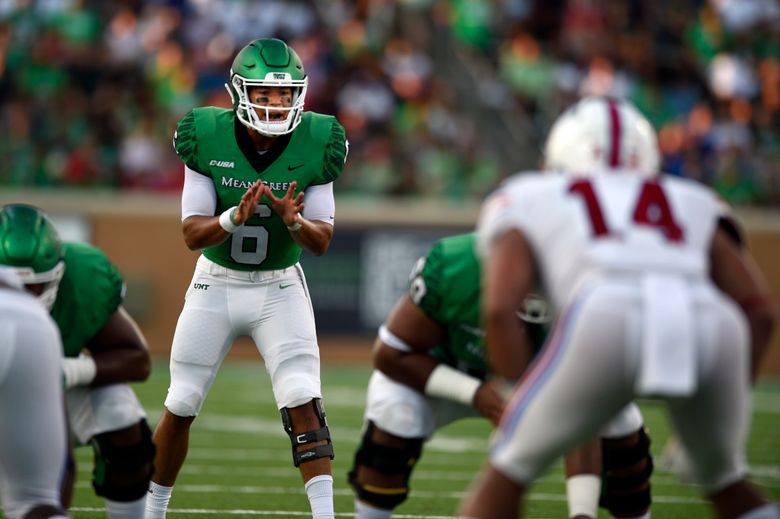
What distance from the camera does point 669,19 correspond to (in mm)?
15859

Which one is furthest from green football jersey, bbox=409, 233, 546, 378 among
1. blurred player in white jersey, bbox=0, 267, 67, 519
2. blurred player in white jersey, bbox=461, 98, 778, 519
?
blurred player in white jersey, bbox=0, 267, 67, 519

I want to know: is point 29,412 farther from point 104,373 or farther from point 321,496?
point 321,496

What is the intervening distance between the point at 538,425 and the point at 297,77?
2269 mm

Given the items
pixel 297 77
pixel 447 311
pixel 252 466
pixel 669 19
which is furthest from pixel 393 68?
pixel 447 311

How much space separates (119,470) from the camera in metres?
4.26

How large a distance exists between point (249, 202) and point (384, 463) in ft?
3.35

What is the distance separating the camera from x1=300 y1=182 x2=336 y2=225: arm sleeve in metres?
5.14

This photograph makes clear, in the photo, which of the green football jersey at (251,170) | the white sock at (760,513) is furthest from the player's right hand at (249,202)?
the white sock at (760,513)

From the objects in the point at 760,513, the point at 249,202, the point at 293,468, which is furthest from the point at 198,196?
the point at 293,468

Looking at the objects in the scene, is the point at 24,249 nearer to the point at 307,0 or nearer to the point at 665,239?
the point at 665,239

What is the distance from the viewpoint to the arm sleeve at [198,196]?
5.06m

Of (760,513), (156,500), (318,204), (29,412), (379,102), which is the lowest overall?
(156,500)

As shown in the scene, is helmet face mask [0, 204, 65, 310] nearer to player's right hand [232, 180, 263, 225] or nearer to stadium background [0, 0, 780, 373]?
player's right hand [232, 180, 263, 225]

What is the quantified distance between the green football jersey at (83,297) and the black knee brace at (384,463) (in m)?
0.92
